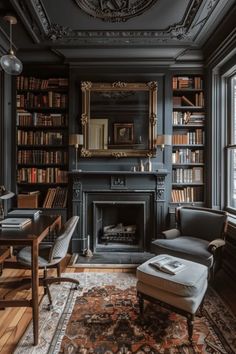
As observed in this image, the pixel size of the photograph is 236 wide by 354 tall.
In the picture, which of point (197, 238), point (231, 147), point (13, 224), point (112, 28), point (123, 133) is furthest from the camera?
point (123, 133)

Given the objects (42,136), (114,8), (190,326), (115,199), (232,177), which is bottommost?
(190,326)

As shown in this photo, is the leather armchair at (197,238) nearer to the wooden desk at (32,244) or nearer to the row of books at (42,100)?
the wooden desk at (32,244)

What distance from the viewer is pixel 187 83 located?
3867mm

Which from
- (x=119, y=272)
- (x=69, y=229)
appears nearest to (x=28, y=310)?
(x=69, y=229)

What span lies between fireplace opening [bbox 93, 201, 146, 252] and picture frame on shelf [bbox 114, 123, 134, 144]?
0.91 m

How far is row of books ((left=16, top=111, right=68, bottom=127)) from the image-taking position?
12.7 feet

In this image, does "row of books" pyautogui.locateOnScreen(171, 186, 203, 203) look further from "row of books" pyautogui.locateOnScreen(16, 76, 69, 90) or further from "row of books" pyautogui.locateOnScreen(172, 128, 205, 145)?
"row of books" pyautogui.locateOnScreen(16, 76, 69, 90)

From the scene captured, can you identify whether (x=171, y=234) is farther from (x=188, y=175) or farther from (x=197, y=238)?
(x=188, y=175)

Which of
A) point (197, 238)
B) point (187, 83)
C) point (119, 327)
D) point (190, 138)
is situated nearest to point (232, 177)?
point (190, 138)

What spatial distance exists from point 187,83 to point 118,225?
243cm

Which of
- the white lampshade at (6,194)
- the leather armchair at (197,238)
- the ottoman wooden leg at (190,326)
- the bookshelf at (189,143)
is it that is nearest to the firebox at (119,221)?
the bookshelf at (189,143)

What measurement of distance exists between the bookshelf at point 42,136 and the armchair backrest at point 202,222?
1748 mm

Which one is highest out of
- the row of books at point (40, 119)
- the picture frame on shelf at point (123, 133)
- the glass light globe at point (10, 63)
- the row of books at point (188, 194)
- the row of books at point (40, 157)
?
the glass light globe at point (10, 63)

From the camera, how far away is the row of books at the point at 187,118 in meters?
3.85
